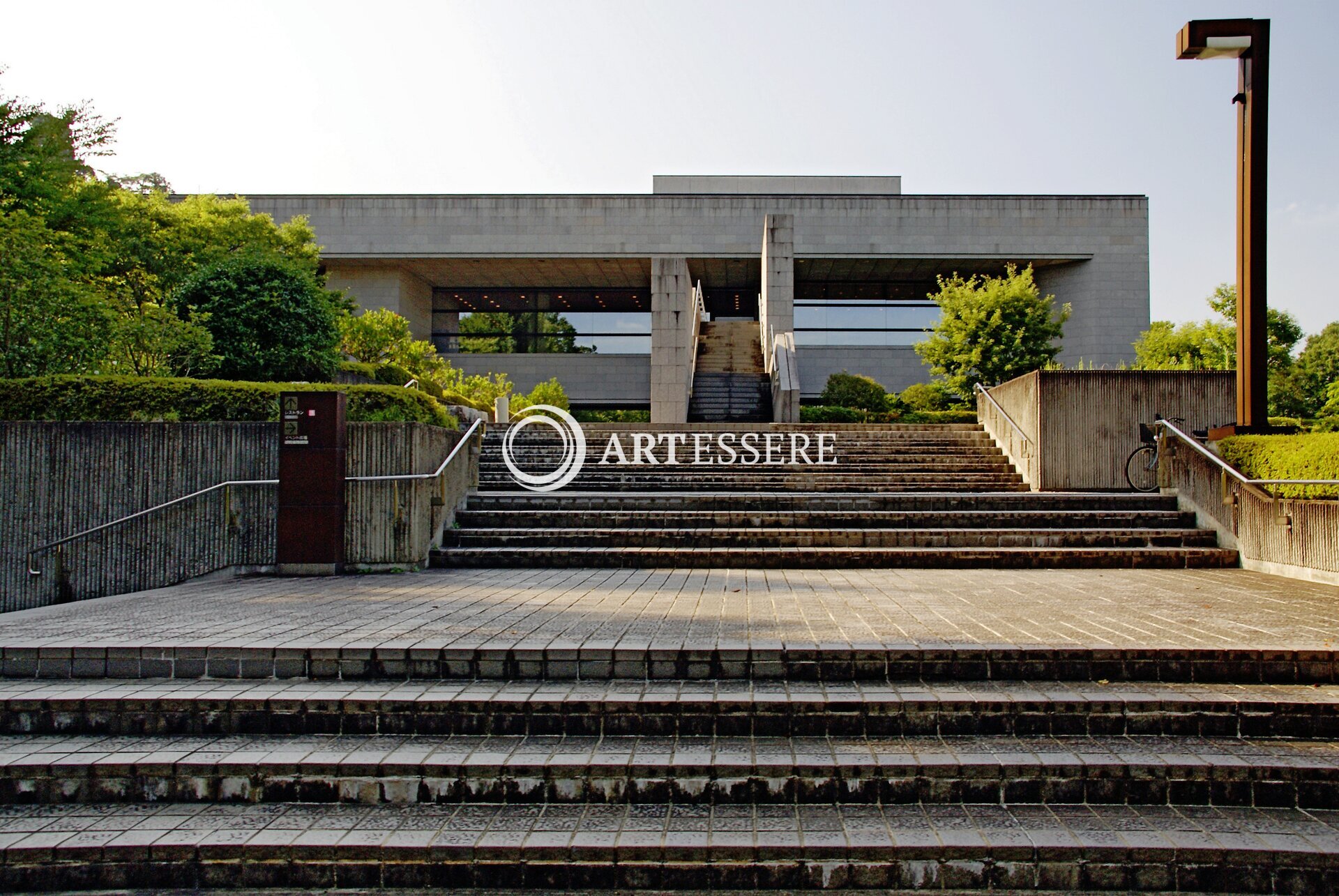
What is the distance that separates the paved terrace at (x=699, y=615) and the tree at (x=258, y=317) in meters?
5.16

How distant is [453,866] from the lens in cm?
330

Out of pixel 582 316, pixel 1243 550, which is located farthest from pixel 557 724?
pixel 582 316

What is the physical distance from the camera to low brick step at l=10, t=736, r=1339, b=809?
3.68 metres

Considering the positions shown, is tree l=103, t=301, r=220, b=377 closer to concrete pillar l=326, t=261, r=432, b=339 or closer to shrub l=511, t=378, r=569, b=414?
shrub l=511, t=378, r=569, b=414

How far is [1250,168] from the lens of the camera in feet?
28.2

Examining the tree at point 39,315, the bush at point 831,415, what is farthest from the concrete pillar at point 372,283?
the tree at point 39,315

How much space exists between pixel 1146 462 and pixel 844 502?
414cm

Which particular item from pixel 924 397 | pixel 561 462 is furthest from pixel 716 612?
pixel 924 397

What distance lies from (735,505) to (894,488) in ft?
8.39

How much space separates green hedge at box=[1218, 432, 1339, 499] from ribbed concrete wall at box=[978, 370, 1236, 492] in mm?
1748

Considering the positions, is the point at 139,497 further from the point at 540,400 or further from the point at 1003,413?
the point at 540,400

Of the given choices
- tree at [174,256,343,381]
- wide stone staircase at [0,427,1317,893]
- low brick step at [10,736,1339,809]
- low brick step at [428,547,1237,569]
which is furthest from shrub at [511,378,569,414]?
low brick step at [10,736,1339,809]

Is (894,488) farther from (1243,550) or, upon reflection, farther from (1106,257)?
(1106,257)

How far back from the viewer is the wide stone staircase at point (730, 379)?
22.3m
